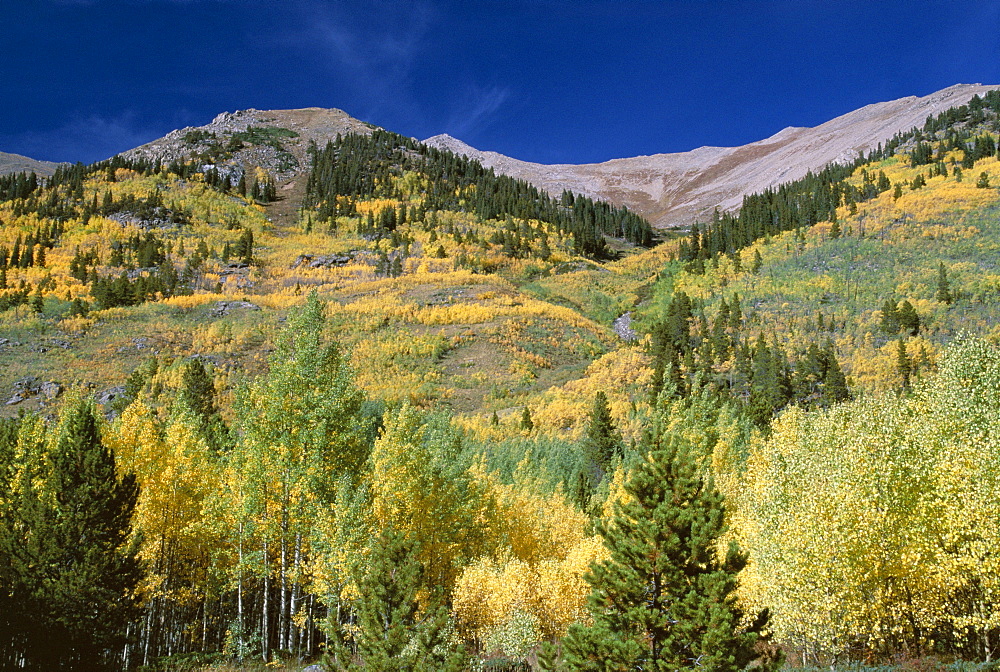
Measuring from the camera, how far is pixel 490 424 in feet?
178

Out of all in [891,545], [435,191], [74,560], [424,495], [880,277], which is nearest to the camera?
[891,545]

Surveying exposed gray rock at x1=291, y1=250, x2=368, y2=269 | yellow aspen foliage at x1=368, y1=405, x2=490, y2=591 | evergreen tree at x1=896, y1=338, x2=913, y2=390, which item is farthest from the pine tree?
exposed gray rock at x1=291, y1=250, x2=368, y2=269

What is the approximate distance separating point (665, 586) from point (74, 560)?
1603cm

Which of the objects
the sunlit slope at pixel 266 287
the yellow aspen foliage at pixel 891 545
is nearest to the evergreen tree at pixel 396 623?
the yellow aspen foliage at pixel 891 545

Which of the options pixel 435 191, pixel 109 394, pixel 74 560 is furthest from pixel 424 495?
pixel 435 191

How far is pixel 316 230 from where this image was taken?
124m

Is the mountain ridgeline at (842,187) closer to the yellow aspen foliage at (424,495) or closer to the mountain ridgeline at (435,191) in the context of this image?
the mountain ridgeline at (435,191)

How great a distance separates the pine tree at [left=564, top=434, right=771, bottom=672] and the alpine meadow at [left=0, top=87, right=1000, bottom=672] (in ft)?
0.29

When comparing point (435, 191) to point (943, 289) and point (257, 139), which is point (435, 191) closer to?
point (257, 139)

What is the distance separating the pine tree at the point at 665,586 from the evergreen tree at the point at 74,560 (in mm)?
12829

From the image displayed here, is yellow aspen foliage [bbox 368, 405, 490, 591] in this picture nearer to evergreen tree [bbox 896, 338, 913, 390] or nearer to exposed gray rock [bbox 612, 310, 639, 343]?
evergreen tree [bbox 896, 338, 913, 390]

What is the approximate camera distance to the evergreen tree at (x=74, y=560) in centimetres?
1530

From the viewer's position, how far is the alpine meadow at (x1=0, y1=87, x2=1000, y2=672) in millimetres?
14945

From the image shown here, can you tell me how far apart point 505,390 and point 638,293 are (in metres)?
47.9
